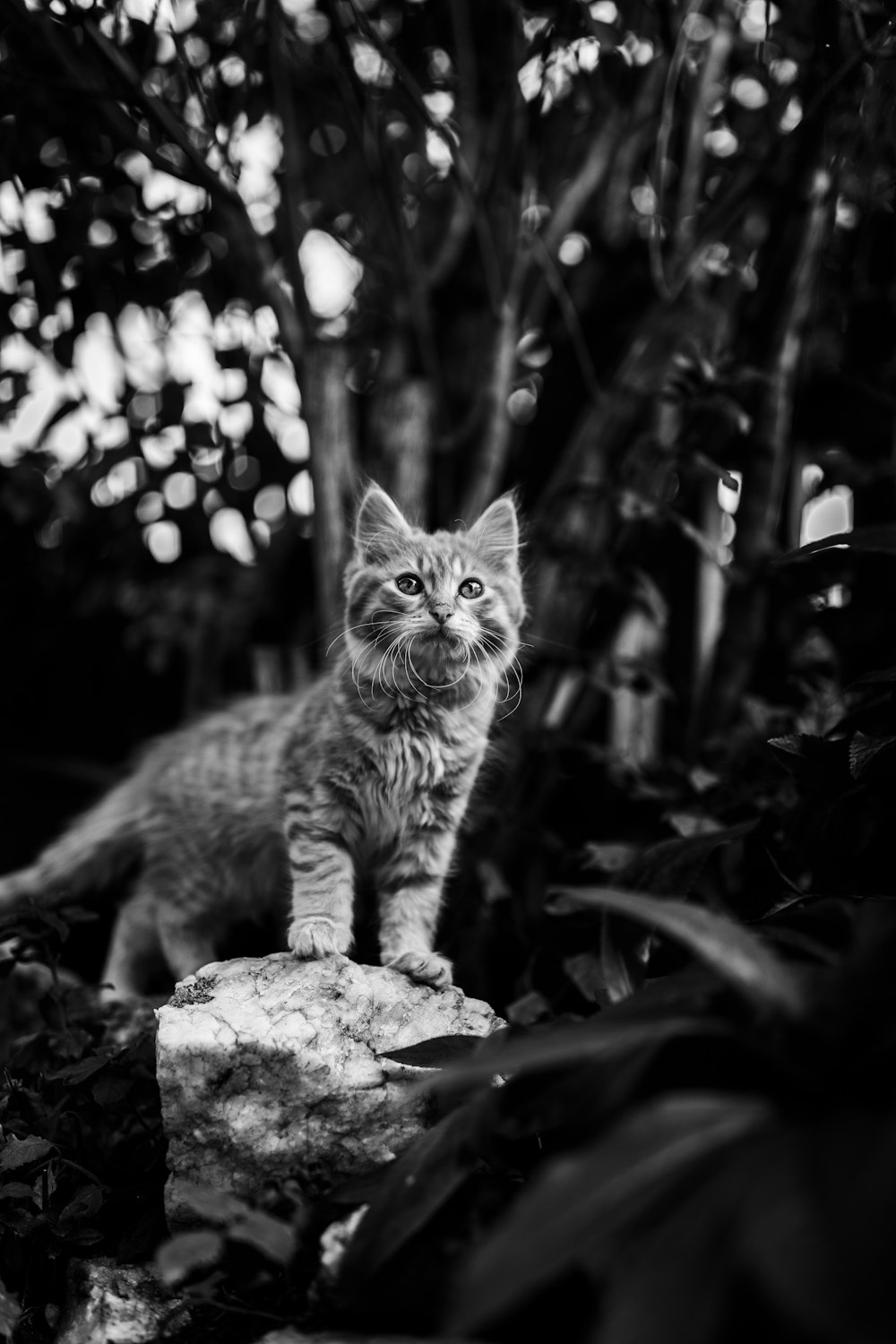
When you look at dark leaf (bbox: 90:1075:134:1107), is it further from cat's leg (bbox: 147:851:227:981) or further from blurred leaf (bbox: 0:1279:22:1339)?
cat's leg (bbox: 147:851:227:981)

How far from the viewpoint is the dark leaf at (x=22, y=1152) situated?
1.69m

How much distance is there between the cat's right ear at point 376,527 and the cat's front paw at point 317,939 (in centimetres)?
88

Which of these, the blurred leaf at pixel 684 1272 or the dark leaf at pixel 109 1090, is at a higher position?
the blurred leaf at pixel 684 1272

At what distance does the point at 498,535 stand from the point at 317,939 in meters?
1.07

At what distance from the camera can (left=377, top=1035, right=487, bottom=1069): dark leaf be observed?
1.57 metres

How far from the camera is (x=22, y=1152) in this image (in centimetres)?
170

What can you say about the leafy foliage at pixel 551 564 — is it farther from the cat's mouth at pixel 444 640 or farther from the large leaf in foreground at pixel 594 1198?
the cat's mouth at pixel 444 640

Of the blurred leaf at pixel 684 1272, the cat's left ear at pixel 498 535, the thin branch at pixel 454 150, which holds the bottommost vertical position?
the blurred leaf at pixel 684 1272

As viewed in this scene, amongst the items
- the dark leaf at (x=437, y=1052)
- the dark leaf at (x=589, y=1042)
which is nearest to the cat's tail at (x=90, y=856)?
the dark leaf at (x=437, y=1052)

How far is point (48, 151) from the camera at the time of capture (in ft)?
11.0

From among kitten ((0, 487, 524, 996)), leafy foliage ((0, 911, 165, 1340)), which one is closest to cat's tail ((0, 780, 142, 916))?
kitten ((0, 487, 524, 996))

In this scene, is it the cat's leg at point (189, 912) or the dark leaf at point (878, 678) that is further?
the cat's leg at point (189, 912)

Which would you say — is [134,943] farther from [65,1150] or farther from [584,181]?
[584,181]

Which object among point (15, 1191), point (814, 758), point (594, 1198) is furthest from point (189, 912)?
point (594, 1198)
